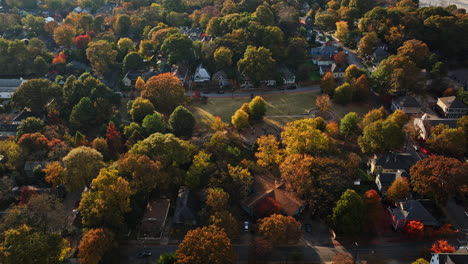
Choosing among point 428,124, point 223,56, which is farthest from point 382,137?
point 223,56

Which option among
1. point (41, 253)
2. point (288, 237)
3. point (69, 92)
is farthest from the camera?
point (69, 92)

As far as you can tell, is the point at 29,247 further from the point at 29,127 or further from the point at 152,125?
the point at 29,127

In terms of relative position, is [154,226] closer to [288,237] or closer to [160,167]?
[160,167]

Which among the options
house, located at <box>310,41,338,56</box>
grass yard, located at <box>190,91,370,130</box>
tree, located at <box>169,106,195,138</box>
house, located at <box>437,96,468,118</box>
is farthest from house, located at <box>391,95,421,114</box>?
tree, located at <box>169,106,195,138</box>

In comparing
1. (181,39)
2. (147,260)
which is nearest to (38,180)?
(147,260)

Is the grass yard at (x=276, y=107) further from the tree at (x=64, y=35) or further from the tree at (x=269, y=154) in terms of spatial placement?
the tree at (x=64, y=35)
